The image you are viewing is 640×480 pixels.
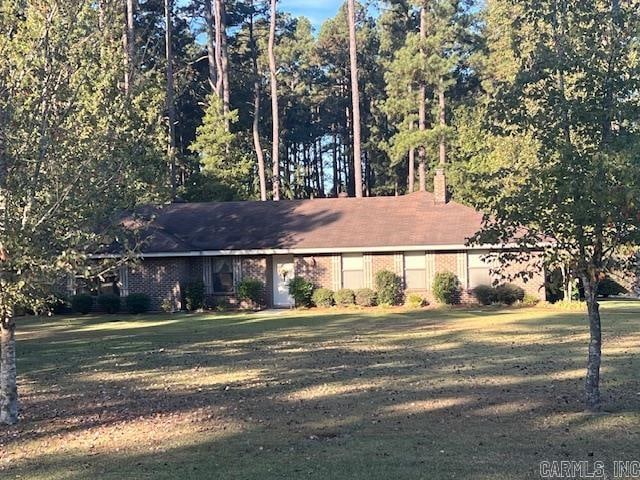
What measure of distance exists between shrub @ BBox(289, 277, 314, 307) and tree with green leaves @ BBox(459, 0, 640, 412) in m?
17.4

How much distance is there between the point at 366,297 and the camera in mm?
25625

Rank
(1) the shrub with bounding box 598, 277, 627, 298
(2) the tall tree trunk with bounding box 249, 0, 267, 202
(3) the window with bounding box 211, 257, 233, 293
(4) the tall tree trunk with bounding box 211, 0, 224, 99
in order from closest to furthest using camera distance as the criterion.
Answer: (3) the window with bounding box 211, 257, 233, 293
(1) the shrub with bounding box 598, 277, 627, 298
(2) the tall tree trunk with bounding box 249, 0, 267, 202
(4) the tall tree trunk with bounding box 211, 0, 224, 99

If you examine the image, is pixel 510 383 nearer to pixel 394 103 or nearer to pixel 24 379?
pixel 24 379

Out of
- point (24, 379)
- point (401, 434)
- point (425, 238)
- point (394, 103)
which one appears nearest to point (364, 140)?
point (394, 103)

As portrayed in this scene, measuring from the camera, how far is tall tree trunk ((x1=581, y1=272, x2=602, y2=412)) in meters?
8.44

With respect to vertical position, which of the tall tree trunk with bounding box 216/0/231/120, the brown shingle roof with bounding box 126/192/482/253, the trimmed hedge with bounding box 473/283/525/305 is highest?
the tall tree trunk with bounding box 216/0/231/120

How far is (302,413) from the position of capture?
341 inches

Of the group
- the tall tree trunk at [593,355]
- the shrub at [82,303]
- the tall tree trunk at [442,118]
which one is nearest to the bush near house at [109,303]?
the shrub at [82,303]

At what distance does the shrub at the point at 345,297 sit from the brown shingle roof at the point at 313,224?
5.55 ft

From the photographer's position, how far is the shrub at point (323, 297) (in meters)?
25.9

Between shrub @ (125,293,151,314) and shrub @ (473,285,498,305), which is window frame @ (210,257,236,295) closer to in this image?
shrub @ (125,293,151,314)

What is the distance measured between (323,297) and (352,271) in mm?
1566

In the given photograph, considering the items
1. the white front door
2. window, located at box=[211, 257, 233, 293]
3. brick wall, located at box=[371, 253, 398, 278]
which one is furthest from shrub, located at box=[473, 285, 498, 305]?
window, located at box=[211, 257, 233, 293]

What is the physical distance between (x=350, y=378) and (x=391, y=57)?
4198 centimetres
